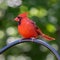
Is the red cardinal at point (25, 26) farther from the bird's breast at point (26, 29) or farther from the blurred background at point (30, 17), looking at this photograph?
the blurred background at point (30, 17)

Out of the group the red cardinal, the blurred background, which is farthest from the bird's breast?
the blurred background

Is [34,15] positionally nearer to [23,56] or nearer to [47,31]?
[47,31]

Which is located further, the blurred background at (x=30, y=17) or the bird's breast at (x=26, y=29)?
the blurred background at (x=30, y=17)

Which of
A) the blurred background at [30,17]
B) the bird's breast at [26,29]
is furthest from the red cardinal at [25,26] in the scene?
the blurred background at [30,17]

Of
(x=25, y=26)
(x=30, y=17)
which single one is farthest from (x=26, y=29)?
(x=30, y=17)

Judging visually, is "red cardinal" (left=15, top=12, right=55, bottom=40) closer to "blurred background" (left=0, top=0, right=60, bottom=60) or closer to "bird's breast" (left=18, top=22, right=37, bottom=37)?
"bird's breast" (left=18, top=22, right=37, bottom=37)

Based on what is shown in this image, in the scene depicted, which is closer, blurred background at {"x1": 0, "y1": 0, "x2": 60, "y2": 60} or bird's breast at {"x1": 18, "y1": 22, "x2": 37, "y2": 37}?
bird's breast at {"x1": 18, "y1": 22, "x2": 37, "y2": 37}

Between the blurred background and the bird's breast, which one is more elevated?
the blurred background

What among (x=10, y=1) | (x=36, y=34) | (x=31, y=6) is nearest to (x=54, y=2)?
(x=31, y=6)

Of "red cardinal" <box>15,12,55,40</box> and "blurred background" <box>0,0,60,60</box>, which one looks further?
"blurred background" <box>0,0,60,60</box>

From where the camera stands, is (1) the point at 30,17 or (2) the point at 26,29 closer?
(2) the point at 26,29

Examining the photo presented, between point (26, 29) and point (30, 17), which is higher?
point (30, 17)

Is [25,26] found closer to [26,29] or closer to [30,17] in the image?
[26,29]

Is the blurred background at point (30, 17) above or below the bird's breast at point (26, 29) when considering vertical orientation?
above
